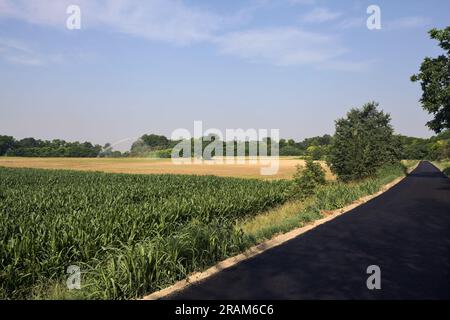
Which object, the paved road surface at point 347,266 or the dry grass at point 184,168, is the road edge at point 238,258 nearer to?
the paved road surface at point 347,266

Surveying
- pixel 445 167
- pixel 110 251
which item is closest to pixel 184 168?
pixel 445 167

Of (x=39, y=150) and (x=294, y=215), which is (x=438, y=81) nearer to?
(x=294, y=215)

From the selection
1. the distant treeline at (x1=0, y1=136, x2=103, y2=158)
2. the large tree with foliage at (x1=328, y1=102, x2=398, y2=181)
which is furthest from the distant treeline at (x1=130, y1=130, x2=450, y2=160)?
the large tree with foliage at (x1=328, y1=102, x2=398, y2=181)

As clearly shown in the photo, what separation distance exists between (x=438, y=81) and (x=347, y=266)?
78.6 feet

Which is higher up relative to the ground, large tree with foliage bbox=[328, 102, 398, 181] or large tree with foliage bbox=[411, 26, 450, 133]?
large tree with foliage bbox=[411, 26, 450, 133]

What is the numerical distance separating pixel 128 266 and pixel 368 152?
29.1 meters

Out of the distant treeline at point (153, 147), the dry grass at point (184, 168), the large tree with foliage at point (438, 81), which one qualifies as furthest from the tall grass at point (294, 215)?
the distant treeline at point (153, 147)

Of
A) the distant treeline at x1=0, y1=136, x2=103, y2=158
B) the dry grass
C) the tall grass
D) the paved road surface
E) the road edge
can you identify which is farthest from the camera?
the distant treeline at x1=0, y1=136, x2=103, y2=158

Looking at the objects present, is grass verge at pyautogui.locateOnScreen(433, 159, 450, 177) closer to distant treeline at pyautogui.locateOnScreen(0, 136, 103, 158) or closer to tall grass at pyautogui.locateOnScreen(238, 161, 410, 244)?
tall grass at pyautogui.locateOnScreen(238, 161, 410, 244)

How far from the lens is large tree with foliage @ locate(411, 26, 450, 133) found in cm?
2608

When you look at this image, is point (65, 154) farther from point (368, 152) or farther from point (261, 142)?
point (368, 152)

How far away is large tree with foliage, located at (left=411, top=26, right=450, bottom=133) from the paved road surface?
51.2 ft

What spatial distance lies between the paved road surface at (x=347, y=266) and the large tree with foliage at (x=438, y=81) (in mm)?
Answer: 15620
